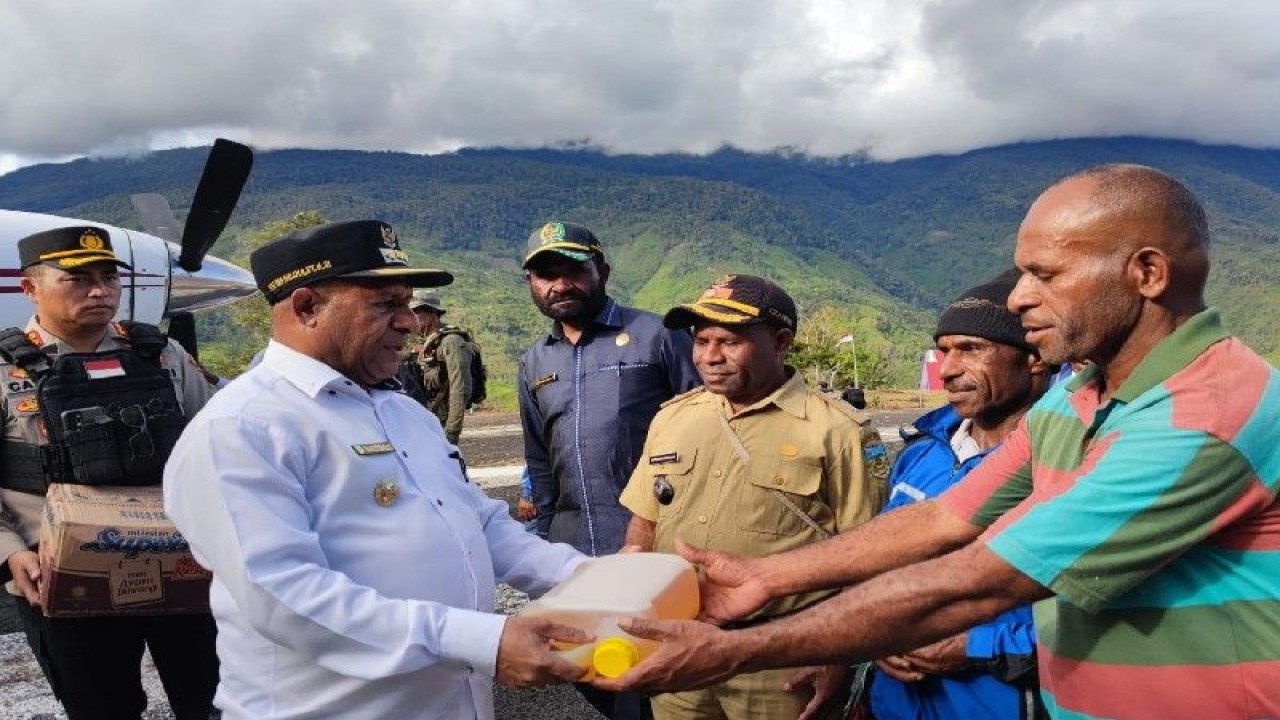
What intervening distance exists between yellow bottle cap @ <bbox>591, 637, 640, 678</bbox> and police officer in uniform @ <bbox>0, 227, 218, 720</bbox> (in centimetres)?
232

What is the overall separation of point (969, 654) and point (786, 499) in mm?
739

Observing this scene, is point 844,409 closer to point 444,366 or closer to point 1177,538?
point 1177,538

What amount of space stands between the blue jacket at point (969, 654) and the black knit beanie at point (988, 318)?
291 millimetres

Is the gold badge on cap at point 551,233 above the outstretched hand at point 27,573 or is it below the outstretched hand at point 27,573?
above

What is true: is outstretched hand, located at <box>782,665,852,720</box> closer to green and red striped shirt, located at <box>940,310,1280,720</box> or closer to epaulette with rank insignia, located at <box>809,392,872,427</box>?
epaulette with rank insignia, located at <box>809,392,872,427</box>

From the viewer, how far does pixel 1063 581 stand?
5.74 feet

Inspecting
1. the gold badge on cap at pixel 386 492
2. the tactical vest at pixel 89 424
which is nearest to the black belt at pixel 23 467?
the tactical vest at pixel 89 424

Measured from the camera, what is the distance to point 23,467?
3557 mm

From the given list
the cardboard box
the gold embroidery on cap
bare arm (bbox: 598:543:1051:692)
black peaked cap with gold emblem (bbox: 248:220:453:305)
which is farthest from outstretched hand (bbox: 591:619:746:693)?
the gold embroidery on cap

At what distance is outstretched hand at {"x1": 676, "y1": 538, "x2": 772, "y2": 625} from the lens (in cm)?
262

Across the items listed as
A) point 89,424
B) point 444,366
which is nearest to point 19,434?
point 89,424

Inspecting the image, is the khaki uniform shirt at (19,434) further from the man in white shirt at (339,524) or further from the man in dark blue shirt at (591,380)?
the man in dark blue shirt at (591,380)

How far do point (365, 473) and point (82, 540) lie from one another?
1.62 m

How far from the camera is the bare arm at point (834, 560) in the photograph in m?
2.37
